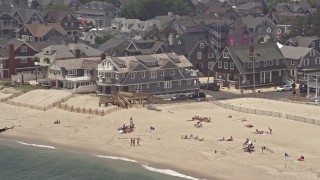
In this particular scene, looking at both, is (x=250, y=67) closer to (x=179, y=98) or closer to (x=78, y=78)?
(x=179, y=98)

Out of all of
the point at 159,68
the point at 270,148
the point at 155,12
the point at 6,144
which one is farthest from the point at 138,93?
the point at 155,12

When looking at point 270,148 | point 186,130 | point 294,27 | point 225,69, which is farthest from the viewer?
point 294,27

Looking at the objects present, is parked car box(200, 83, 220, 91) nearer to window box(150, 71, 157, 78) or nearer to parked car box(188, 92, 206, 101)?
parked car box(188, 92, 206, 101)

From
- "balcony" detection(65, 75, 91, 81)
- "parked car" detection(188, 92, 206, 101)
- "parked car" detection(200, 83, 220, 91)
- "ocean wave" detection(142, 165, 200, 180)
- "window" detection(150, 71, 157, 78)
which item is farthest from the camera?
"parked car" detection(200, 83, 220, 91)

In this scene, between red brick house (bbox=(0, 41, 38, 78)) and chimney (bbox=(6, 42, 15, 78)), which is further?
red brick house (bbox=(0, 41, 38, 78))

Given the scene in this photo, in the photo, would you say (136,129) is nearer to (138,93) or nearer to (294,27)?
(138,93)

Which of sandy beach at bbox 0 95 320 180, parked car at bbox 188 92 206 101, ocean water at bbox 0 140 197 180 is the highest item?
parked car at bbox 188 92 206 101

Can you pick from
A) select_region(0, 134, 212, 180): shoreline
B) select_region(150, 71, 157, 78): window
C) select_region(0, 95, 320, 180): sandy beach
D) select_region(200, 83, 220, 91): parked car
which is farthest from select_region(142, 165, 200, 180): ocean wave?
select_region(200, 83, 220, 91): parked car

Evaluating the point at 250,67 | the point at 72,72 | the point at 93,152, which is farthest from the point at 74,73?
the point at 93,152
